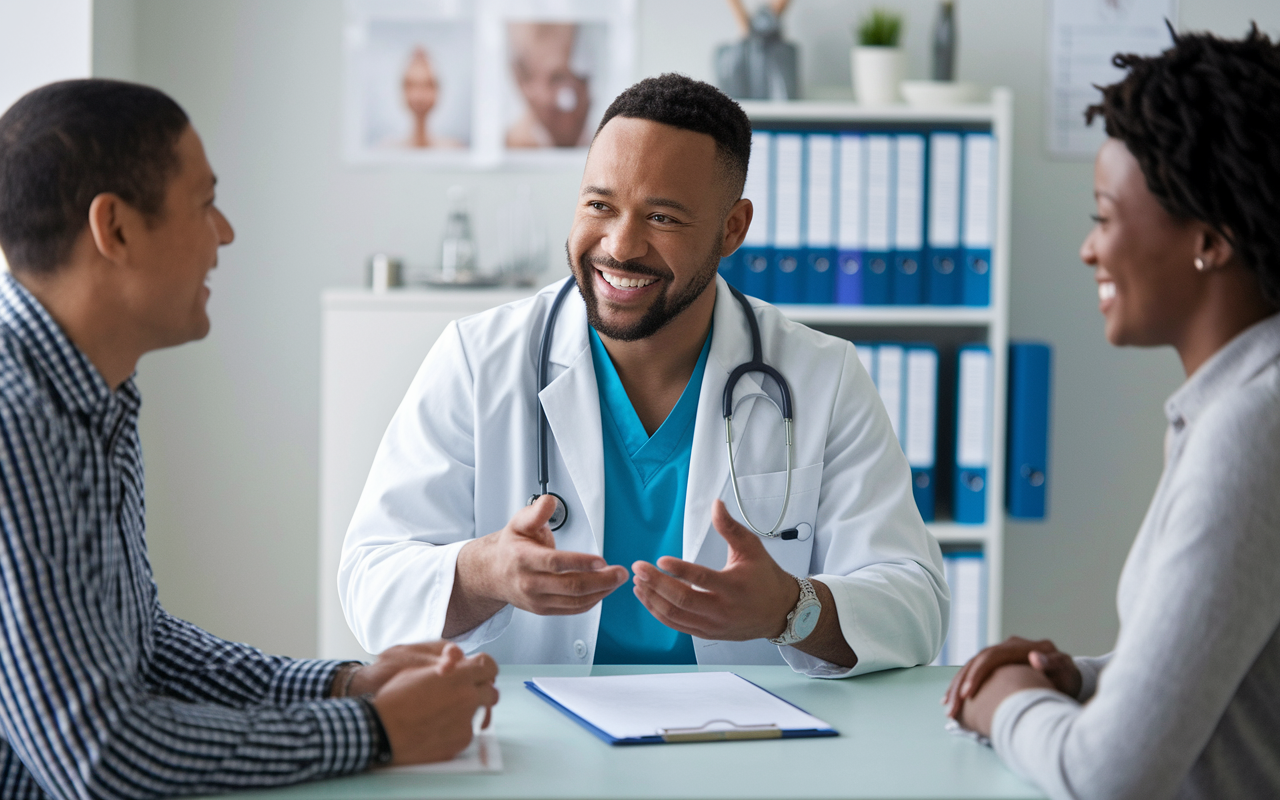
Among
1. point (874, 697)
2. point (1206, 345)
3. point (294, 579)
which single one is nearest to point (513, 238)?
point (294, 579)

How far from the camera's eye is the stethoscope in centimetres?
157

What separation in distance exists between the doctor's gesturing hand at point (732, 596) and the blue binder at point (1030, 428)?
1.38 meters

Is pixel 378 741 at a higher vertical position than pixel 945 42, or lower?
lower

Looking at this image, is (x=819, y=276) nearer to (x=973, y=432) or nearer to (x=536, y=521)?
(x=973, y=432)

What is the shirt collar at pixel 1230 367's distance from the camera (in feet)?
3.05

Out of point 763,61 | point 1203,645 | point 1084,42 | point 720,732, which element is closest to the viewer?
point 1203,645

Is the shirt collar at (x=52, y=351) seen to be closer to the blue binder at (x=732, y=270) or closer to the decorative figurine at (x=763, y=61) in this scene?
the blue binder at (x=732, y=270)

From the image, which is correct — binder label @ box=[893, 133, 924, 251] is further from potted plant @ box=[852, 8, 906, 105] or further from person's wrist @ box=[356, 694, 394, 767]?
person's wrist @ box=[356, 694, 394, 767]

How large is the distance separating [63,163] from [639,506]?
0.94 m

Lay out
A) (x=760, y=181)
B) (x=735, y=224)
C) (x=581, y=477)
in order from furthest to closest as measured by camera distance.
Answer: (x=760, y=181)
(x=735, y=224)
(x=581, y=477)

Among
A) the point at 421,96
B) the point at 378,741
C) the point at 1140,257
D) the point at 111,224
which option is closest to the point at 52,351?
the point at 111,224

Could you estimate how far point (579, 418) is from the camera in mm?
1634

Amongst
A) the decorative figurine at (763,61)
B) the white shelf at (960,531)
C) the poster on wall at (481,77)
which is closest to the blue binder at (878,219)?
the decorative figurine at (763,61)

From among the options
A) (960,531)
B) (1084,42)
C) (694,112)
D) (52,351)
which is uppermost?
(1084,42)
